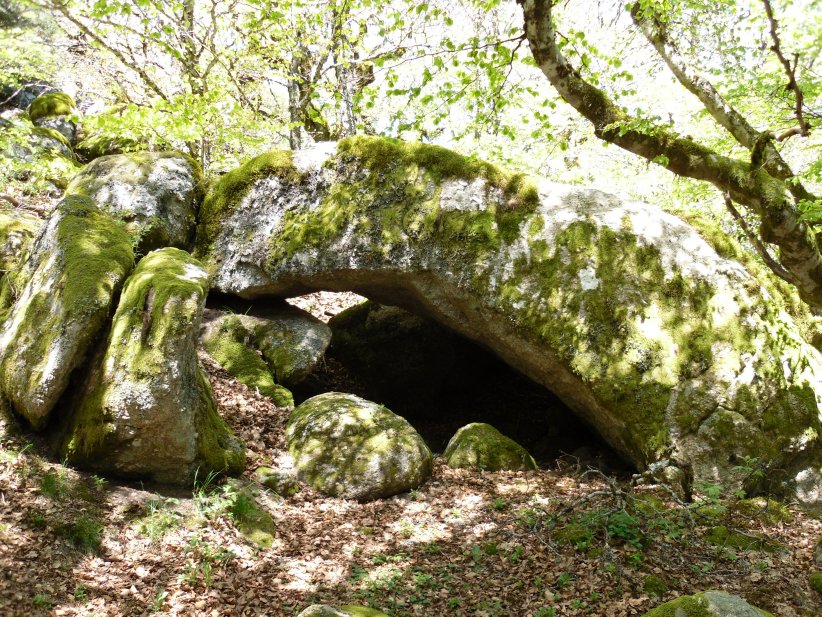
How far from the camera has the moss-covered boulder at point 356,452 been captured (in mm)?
6352

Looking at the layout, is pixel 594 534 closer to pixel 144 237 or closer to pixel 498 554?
pixel 498 554

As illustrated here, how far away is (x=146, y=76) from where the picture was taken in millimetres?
10820

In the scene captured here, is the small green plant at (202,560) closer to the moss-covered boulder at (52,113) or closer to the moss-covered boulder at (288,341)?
the moss-covered boulder at (288,341)

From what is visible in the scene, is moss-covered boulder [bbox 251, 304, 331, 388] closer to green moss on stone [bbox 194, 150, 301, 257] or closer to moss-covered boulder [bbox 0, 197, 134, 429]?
green moss on stone [bbox 194, 150, 301, 257]

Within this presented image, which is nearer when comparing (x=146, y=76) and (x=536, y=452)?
(x=536, y=452)

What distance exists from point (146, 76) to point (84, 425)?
324 inches

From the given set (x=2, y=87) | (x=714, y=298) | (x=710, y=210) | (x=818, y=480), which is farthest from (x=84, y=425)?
(x=2, y=87)

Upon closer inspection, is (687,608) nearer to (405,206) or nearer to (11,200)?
(405,206)

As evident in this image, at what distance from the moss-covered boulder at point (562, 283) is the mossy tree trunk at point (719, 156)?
111cm

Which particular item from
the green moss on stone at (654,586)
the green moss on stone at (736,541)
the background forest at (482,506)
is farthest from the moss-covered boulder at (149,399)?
the green moss on stone at (736,541)

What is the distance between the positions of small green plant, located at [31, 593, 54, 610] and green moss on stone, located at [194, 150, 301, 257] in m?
6.01

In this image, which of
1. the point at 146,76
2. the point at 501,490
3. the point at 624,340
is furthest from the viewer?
the point at 146,76

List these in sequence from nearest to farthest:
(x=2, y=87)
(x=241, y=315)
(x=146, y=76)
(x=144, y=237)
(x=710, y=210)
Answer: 1. (x=144, y=237)
2. (x=241, y=315)
3. (x=146, y=76)
4. (x=710, y=210)
5. (x=2, y=87)

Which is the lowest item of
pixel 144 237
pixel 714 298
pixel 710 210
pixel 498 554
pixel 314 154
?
pixel 498 554
